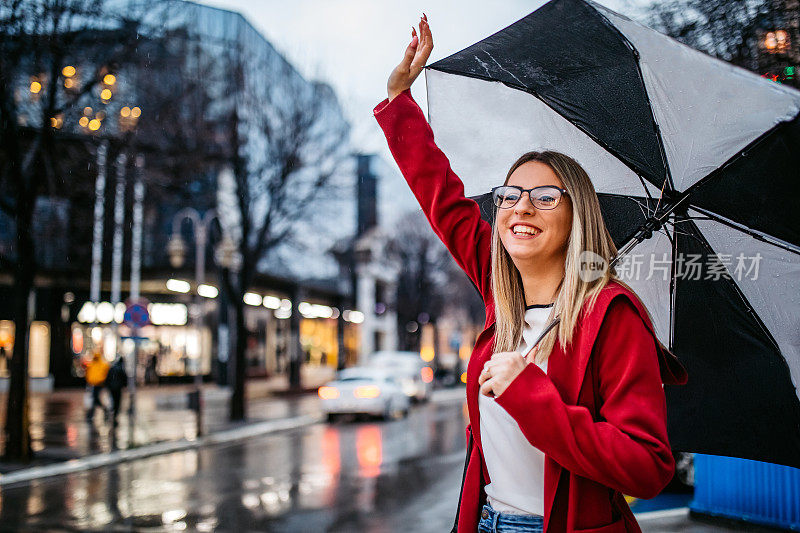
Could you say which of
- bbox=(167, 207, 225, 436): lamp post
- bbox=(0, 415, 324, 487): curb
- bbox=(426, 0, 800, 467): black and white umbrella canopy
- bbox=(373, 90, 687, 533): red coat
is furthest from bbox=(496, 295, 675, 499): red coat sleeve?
bbox=(167, 207, 225, 436): lamp post

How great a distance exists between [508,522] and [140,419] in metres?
21.4

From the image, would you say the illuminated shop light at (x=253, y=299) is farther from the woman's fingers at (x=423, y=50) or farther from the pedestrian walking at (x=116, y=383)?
the woman's fingers at (x=423, y=50)

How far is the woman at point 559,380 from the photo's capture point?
5.86ft

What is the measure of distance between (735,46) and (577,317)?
8.24 metres

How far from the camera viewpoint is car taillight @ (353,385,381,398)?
21922mm

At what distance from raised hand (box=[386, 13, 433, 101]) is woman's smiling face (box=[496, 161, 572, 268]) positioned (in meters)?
0.65

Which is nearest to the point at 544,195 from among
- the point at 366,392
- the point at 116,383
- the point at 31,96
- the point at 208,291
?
the point at 31,96

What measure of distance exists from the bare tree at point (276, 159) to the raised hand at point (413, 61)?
62.9 ft

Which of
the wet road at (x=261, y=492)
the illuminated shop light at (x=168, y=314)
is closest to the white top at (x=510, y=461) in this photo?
the wet road at (x=261, y=492)

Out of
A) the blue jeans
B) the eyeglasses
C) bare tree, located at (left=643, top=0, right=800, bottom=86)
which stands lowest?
the blue jeans

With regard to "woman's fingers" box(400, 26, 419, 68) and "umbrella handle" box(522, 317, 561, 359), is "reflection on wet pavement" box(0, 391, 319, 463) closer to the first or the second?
"woman's fingers" box(400, 26, 419, 68)

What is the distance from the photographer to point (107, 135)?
14.1m

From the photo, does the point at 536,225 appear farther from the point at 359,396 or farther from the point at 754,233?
the point at 359,396

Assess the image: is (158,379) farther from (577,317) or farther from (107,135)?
(577,317)
